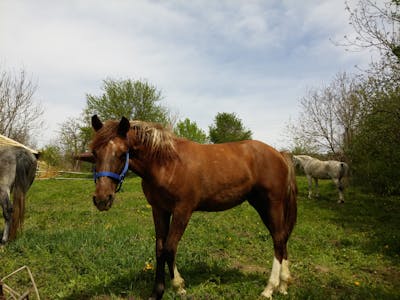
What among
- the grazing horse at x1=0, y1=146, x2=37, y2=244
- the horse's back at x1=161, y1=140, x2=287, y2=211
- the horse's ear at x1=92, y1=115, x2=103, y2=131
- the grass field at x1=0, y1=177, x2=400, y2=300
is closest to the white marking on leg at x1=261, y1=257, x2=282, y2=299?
the grass field at x1=0, y1=177, x2=400, y2=300

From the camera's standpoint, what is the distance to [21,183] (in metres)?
6.38

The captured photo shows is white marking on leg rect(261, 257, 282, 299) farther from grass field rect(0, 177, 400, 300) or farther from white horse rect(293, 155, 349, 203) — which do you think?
white horse rect(293, 155, 349, 203)

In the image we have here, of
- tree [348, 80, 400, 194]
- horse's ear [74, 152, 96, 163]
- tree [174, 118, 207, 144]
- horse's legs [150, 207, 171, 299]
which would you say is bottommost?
horse's legs [150, 207, 171, 299]

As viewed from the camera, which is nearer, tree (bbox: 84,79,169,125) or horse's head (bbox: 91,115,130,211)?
horse's head (bbox: 91,115,130,211)

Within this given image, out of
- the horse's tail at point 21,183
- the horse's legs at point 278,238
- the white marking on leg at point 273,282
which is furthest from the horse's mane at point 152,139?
the horse's tail at point 21,183

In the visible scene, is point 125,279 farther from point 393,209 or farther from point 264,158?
point 393,209

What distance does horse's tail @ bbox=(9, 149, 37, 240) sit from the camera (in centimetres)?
591

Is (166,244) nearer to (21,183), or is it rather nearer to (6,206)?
(6,206)

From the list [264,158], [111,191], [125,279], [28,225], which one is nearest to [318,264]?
[264,158]

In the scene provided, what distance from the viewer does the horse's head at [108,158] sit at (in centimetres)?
305

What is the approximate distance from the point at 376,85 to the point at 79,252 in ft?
36.1

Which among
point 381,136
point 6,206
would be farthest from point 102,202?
point 381,136

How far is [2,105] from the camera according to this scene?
21.5m

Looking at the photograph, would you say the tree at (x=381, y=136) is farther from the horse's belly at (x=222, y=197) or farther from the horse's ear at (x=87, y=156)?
the horse's ear at (x=87, y=156)
